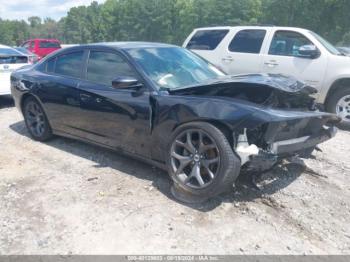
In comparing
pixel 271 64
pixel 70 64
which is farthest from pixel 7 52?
pixel 271 64

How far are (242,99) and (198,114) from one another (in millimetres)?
459

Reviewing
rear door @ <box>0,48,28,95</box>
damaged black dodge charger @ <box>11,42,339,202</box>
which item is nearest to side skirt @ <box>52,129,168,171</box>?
damaged black dodge charger @ <box>11,42,339,202</box>

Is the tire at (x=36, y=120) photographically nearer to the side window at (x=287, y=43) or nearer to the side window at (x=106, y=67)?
the side window at (x=106, y=67)

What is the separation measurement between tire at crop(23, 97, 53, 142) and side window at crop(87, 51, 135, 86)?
134 cm

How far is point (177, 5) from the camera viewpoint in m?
61.8

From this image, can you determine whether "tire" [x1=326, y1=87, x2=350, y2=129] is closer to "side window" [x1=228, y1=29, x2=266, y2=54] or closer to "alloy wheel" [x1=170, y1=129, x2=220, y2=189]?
"side window" [x1=228, y1=29, x2=266, y2=54]

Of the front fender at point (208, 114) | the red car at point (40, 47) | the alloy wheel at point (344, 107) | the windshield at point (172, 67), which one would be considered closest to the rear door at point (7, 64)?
the windshield at point (172, 67)

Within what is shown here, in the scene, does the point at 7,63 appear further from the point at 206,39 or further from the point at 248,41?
the point at 248,41

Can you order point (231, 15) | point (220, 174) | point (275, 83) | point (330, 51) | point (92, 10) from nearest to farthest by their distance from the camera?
point (220, 174) → point (275, 83) → point (330, 51) → point (231, 15) → point (92, 10)

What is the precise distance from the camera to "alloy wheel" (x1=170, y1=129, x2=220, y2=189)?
343cm

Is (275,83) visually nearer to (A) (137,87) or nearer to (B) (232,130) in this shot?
(B) (232,130)

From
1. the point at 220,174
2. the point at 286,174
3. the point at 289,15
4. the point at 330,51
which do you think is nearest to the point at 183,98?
the point at 220,174

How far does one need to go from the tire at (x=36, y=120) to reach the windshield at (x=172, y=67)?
6.83 ft

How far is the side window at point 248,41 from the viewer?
7.48 metres
